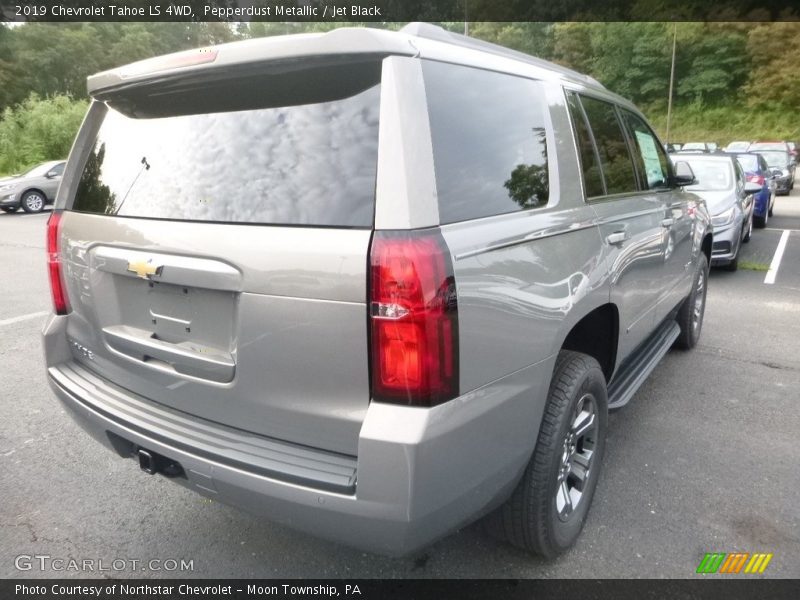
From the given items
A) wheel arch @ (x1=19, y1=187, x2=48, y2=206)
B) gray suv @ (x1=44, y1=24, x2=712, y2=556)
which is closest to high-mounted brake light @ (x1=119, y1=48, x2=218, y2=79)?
gray suv @ (x1=44, y1=24, x2=712, y2=556)

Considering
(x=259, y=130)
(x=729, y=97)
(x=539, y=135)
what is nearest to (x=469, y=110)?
(x=539, y=135)

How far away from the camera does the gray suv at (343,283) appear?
175 centimetres

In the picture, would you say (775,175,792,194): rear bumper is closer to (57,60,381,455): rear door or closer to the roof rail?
the roof rail

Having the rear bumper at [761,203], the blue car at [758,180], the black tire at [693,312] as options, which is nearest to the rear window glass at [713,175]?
the blue car at [758,180]

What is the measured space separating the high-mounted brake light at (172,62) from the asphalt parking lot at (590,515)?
193 cm

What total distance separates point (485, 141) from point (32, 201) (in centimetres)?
1971

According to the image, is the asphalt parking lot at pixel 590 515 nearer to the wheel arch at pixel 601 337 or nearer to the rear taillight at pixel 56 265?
the wheel arch at pixel 601 337

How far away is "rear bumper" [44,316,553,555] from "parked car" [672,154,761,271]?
6092 millimetres

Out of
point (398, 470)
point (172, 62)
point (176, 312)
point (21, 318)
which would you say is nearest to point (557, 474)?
point (398, 470)

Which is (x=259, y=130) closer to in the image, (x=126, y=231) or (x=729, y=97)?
(x=126, y=231)

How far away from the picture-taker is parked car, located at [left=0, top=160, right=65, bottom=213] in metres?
17.6

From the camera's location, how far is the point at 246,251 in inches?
74.5

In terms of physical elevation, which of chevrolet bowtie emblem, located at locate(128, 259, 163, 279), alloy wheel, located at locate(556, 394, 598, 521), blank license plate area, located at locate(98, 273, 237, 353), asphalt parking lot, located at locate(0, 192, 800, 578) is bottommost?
asphalt parking lot, located at locate(0, 192, 800, 578)

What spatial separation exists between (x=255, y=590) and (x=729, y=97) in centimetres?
5926
